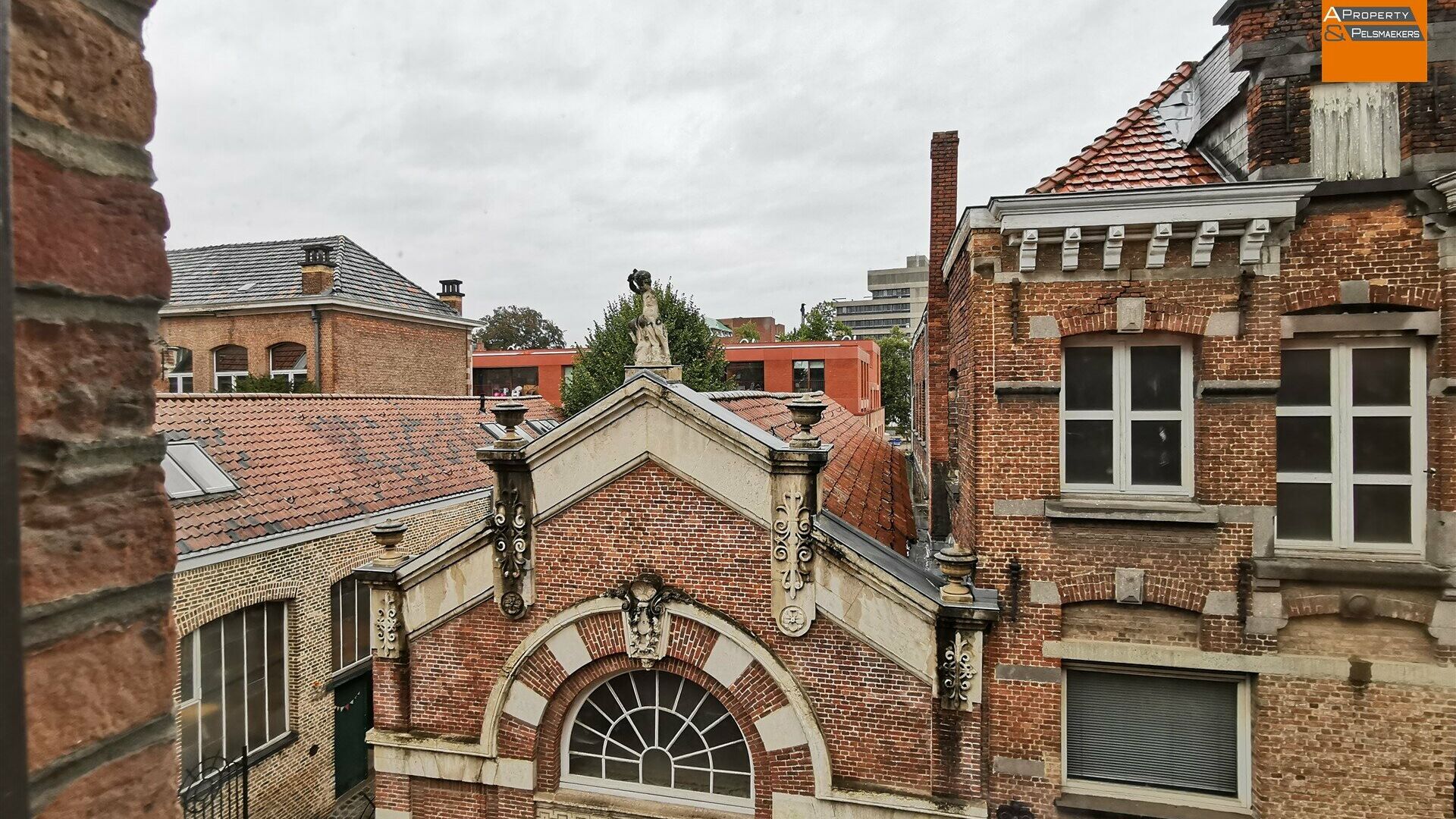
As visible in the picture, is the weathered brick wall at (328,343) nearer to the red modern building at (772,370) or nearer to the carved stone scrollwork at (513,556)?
the red modern building at (772,370)

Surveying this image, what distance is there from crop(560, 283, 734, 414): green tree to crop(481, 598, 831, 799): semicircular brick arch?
2281 cm

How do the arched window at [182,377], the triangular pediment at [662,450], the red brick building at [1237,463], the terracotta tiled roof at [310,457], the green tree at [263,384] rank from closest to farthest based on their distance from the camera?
1. the red brick building at [1237,463]
2. the triangular pediment at [662,450]
3. the terracotta tiled roof at [310,457]
4. the green tree at [263,384]
5. the arched window at [182,377]

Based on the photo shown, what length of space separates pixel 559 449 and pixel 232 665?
7235mm

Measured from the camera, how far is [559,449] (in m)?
8.62

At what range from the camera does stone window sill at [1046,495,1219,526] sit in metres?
7.65

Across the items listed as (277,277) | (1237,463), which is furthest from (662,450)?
(277,277)

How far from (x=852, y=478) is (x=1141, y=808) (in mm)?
6693

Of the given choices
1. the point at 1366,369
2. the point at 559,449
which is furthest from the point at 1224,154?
the point at 559,449

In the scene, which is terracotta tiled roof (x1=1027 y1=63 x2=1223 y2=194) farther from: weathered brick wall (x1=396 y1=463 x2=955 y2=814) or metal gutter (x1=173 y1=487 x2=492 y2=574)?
metal gutter (x1=173 y1=487 x2=492 y2=574)

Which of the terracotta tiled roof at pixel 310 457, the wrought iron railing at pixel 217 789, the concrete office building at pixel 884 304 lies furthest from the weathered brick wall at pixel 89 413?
the concrete office building at pixel 884 304

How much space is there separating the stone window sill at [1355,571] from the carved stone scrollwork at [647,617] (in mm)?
6167

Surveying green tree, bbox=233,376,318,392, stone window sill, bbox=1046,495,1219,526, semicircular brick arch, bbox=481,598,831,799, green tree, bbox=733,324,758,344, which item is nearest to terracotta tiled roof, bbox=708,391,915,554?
semicircular brick arch, bbox=481,598,831,799

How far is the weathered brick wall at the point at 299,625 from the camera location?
10953mm

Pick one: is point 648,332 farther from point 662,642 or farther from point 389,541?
point 389,541
